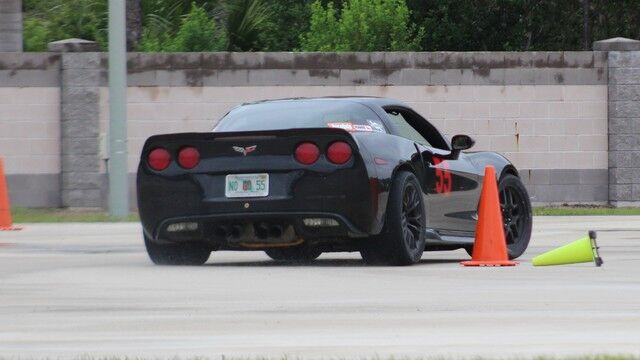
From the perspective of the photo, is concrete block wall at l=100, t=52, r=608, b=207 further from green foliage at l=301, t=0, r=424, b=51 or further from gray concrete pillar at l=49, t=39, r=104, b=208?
green foliage at l=301, t=0, r=424, b=51

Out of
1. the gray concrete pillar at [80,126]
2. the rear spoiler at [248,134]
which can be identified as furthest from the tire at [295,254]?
the gray concrete pillar at [80,126]

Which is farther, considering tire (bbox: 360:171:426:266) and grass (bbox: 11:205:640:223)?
grass (bbox: 11:205:640:223)

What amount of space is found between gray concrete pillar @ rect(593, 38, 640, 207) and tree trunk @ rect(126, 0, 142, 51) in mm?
8864

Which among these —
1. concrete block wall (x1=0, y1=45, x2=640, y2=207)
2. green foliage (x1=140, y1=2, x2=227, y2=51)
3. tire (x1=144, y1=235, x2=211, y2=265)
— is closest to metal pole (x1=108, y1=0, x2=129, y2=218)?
A: concrete block wall (x1=0, y1=45, x2=640, y2=207)

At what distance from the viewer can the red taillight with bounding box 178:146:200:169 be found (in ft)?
42.5

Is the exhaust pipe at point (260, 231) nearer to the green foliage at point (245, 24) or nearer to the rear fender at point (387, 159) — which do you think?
the rear fender at point (387, 159)

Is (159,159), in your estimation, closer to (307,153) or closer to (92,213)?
(307,153)

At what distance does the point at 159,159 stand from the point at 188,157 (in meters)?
0.27

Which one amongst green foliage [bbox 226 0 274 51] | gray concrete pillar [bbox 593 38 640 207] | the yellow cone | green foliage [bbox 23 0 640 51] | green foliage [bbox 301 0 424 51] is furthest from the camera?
green foliage [bbox 226 0 274 51]

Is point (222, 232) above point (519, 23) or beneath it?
beneath

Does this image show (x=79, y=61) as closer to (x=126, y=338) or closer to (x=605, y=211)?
(x=605, y=211)

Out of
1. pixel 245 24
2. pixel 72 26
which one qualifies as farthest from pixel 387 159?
pixel 72 26

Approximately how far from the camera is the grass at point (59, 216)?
75.7 ft

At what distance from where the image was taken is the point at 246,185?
41.8 ft
